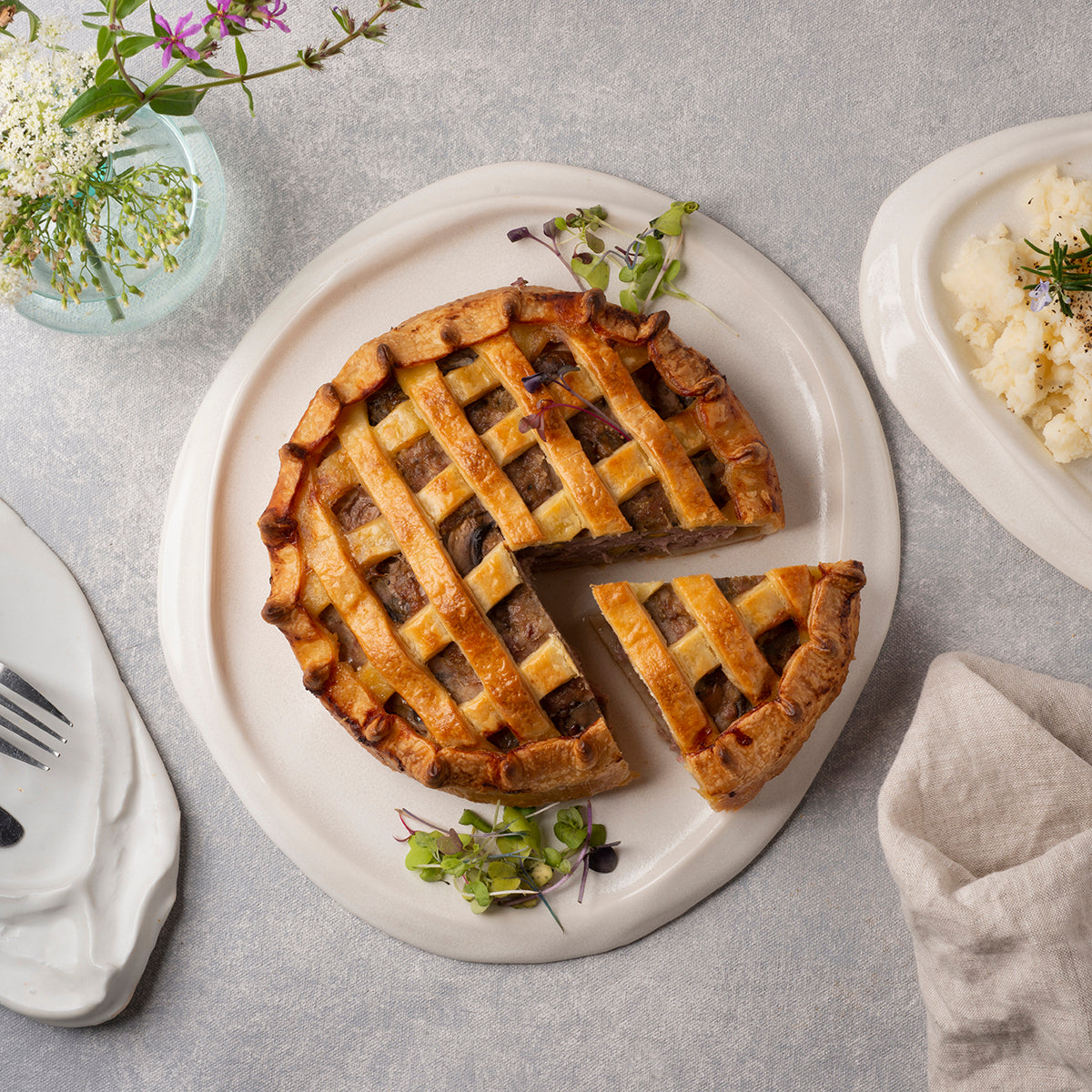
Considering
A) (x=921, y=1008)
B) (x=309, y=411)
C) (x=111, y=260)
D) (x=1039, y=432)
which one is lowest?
(x=921, y=1008)

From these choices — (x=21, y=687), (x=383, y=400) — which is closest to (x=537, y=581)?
(x=383, y=400)

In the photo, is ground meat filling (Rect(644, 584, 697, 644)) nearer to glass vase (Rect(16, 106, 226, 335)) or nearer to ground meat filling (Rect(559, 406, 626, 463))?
ground meat filling (Rect(559, 406, 626, 463))

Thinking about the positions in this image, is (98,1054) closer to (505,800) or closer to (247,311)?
(505,800)

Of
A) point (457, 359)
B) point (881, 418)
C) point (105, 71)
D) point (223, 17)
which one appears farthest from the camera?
point (881, 418)

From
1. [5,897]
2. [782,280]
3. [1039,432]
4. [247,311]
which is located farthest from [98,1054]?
[1039,432]

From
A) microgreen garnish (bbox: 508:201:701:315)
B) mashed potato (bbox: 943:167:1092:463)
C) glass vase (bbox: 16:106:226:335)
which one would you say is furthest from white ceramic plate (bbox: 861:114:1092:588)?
glass vase (bbox: 16:106:226:335)

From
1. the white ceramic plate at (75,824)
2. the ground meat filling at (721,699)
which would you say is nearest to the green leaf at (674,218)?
the ground meat filling at (721,699)

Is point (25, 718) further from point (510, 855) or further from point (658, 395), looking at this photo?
point (658, 395)
